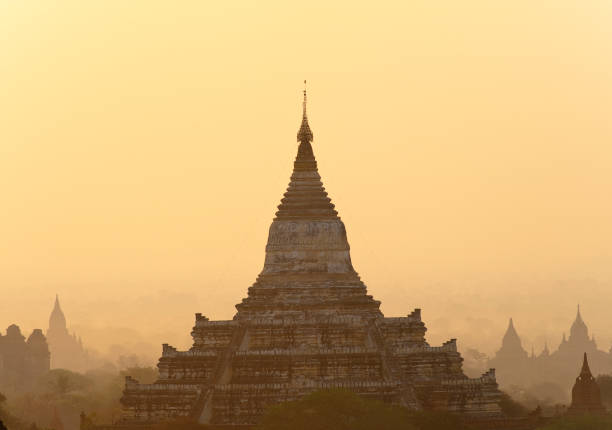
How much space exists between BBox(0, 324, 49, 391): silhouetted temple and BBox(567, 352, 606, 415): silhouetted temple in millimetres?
49222

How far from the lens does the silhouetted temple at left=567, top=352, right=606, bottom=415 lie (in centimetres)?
11175

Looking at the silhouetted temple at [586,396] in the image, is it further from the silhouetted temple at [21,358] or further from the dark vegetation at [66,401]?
the silhouetted temple at [21,358]

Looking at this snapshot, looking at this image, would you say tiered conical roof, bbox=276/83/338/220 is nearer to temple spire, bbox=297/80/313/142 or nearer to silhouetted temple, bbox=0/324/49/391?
temple spire, bbox=297/80/313/142

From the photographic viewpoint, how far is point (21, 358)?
168375mm

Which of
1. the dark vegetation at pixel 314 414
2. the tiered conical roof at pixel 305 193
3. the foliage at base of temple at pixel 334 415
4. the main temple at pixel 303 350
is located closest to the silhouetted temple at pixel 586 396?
the dark vegetation at pixel 314 414

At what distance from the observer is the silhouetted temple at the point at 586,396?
112 meters

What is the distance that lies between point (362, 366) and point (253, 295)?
37.1 feet

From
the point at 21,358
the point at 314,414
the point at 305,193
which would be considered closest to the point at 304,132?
the point at 305,193

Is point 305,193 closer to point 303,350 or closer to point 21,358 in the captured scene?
point 303,350

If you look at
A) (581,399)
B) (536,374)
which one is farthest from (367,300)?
(536,374)

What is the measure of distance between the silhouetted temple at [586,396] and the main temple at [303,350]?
5.99 meters

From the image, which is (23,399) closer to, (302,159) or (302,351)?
(302,159)

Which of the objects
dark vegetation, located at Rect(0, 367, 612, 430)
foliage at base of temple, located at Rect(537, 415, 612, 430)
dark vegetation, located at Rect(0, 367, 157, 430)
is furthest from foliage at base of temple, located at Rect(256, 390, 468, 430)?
dark vegetation, located at Rect(0, 367, 157, 430)

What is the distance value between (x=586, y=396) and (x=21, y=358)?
2407 inches
